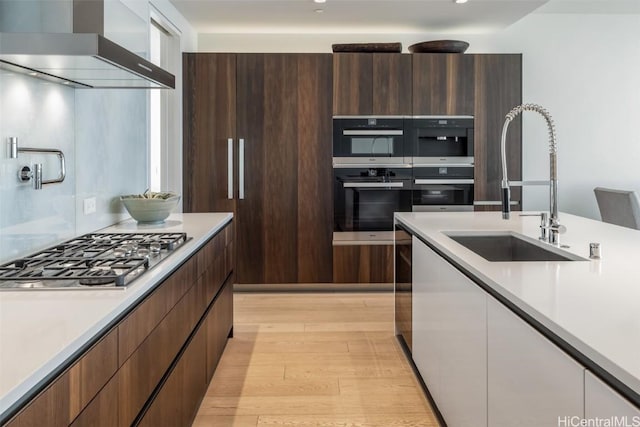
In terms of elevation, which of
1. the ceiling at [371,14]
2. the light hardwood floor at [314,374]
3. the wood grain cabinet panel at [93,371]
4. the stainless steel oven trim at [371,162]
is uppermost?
the ceiling at [371,14]

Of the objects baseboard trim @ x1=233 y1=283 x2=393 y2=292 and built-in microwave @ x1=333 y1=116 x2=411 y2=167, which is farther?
baseboard trim @ x1=233 y1=283 x2=393 y2=292

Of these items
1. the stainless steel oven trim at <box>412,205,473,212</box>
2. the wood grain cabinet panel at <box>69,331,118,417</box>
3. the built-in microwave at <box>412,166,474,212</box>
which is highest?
the built-in microwave at <box>412,166,474,212</box>

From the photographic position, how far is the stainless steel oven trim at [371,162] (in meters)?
4.59

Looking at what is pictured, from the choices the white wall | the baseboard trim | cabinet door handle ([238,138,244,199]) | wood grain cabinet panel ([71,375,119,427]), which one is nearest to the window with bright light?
cabinet door handle ([238,138,244,199])

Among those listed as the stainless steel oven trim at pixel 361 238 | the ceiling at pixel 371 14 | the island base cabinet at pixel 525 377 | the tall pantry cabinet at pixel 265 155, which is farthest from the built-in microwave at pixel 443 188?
the island base cabinet at pixel 525 377

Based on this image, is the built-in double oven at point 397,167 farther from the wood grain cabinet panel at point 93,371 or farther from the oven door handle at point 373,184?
the wood grain cabinet panel at point 93,371

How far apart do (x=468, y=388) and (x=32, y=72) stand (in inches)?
79.0

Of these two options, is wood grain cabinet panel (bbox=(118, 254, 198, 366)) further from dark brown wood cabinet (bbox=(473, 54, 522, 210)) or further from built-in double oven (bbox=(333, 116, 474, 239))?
dark brown wood cabinet (bbox=(473, 54, 522, 210))

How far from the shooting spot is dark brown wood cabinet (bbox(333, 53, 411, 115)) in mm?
4527

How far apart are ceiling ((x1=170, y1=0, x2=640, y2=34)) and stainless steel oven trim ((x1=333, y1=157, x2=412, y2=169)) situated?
1217 millimetres

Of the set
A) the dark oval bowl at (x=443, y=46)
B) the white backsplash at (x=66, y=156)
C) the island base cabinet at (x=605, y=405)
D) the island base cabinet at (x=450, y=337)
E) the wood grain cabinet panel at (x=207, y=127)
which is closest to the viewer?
the island base cabinet at (x=605, y=405)

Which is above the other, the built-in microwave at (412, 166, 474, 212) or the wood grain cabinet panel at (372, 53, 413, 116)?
the wood grain cabinet panel at (372, 53, 413, 116)

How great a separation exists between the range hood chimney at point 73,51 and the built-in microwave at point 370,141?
7.75ft

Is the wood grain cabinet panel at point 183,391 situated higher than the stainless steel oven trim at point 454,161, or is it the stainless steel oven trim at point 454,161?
the stainless steel oven trim at point 454,161
